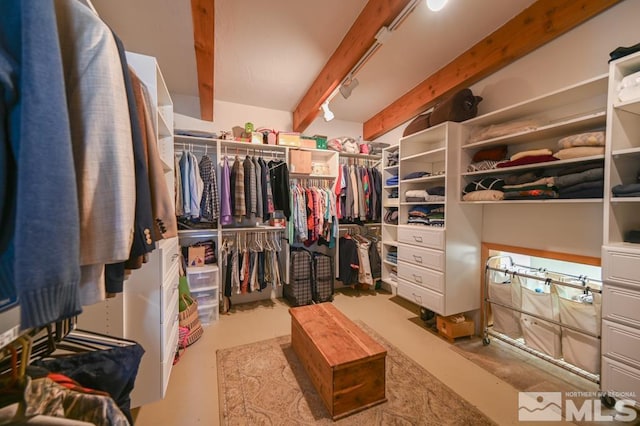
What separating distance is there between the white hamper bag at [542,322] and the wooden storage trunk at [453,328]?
0.40 meters

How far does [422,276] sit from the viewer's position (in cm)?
Answer: 239

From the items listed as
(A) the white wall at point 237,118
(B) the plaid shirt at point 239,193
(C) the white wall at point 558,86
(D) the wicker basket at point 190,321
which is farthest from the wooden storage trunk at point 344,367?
(A) the white wall at point 237,118

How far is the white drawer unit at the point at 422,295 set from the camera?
87.0 inches

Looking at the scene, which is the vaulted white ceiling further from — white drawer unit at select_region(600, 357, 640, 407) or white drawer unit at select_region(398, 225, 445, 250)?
white drawer unit at select_region(600, 357, 640, 407)

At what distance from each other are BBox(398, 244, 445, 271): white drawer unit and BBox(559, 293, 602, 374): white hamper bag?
820mm

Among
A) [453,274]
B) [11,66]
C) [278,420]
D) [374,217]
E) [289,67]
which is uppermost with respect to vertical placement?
[289,67]

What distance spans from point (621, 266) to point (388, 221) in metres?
2.12

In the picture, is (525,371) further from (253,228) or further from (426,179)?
(253,228)

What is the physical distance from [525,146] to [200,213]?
3.05 m

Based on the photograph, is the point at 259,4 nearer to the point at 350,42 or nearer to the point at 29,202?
the point at 350,42

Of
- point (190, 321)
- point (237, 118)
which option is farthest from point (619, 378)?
point (237, 118)

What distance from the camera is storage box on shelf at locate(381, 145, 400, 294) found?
10.4ft

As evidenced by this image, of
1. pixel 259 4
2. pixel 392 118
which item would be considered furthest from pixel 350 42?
pixel 392 118

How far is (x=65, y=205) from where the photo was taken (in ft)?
1.31
